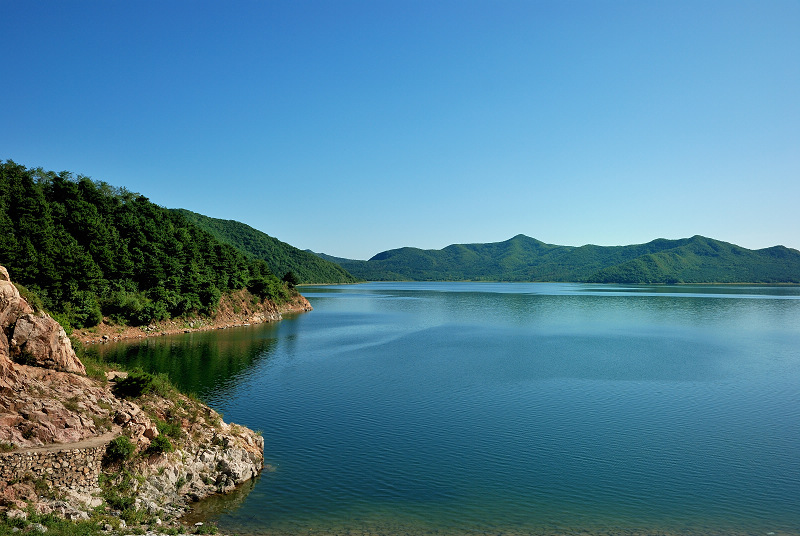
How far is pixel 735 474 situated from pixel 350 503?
17.0 m

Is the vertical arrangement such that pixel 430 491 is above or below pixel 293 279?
below

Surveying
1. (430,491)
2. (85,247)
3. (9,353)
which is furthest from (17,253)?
(430,491)

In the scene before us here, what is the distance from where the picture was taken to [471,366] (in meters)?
45.8

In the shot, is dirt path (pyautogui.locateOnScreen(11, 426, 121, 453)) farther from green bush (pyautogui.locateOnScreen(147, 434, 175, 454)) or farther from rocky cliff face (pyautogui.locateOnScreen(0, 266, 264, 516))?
green bush (pyautogui.locateOnScreen(147, 434, 175, 454))

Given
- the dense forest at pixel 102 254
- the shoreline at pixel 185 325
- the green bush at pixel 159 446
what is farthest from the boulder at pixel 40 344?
the dense forest at pixel 102 254

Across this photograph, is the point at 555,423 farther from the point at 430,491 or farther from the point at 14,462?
the point at 14,462

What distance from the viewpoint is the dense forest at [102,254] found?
51.0 meters

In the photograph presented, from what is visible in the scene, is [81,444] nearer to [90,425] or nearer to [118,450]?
[90,425]

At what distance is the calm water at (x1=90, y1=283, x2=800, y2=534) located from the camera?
60.1 feet

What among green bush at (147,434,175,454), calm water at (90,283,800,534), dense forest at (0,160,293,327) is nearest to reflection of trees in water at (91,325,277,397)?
calm water at (90,283,800,534)

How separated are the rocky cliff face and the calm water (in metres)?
1.66

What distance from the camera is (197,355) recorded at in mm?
48969

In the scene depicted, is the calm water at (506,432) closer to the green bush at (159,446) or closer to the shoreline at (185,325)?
the green bush at (159,446)

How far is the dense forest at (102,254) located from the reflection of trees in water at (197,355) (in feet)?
18.5
